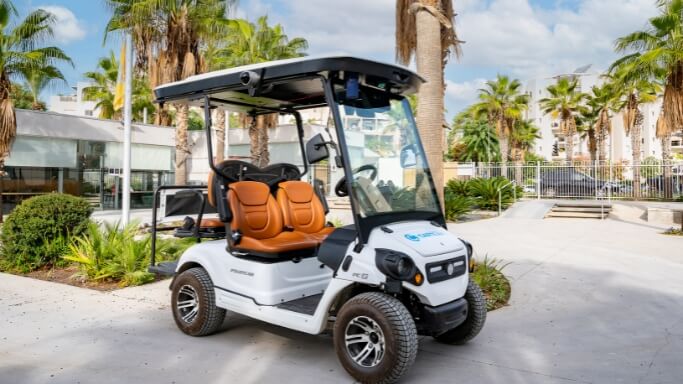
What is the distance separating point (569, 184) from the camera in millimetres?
23203

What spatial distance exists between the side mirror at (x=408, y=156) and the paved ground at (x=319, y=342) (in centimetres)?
161

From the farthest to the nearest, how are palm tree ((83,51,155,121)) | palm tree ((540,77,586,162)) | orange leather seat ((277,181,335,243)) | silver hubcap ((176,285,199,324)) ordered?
1. palm tree ((540,77,586,162))
2. palm tree ((83,51,155,121))
3. orange leather seat ((277,181,335,243))
4. silver hubcap ((176,285,199,324))

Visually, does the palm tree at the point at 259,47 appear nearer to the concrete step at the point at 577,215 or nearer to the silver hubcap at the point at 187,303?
the concrete step at the point at 577,215

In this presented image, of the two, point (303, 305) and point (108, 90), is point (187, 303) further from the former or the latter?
point (108, 90)

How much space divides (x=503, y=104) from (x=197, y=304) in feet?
112

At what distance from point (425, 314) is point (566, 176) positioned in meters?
22.0

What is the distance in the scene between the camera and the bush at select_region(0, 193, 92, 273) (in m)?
7.69

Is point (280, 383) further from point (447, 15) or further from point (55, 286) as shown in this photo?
point (447, 15)

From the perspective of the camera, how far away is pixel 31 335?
4773 millimetres

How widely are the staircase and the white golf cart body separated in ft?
48.0

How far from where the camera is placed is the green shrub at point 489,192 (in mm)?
18641

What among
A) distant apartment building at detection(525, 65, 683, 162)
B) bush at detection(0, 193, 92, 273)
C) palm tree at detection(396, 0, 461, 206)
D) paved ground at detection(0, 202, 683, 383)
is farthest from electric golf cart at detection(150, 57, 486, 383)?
distant apartment building at detection(525, 65, 683, 162)

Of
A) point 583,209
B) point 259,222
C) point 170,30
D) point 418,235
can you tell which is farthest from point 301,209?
point 583,209

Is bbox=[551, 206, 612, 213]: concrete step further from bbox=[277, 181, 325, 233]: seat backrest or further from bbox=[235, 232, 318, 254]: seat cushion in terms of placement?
bbox=[235, 232, 318, 254]: seat cushion
